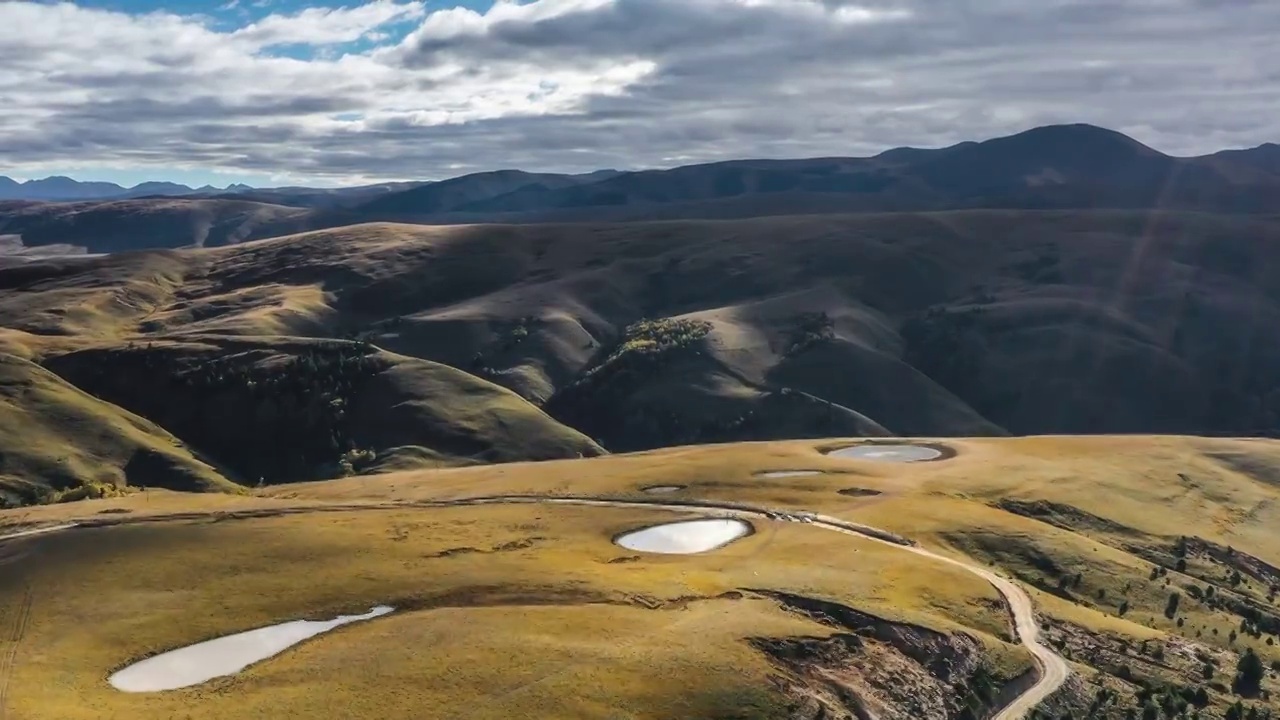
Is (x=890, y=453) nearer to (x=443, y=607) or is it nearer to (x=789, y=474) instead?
(x=789, y=474)

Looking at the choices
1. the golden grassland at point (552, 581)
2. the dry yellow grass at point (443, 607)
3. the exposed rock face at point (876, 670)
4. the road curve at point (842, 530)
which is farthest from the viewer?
the road curve at point (842, 530)

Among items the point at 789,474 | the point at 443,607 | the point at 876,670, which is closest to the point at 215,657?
the point at 443,607

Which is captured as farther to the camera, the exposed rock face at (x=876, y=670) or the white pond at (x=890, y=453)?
the white pond at (x=890, y=453)

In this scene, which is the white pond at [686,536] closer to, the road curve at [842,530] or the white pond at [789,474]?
the road curve at [842,530]

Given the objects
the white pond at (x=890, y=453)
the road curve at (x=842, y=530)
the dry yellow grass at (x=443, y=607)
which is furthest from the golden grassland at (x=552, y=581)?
the white pond at (x=890, y=453)

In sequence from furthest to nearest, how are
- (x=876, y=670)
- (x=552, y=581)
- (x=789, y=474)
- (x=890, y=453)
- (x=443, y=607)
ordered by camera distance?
(x=890, y=453)
(x=789, y=474)
(x=552, y=581)
(x=443, y=607)
(x=876, y=670)

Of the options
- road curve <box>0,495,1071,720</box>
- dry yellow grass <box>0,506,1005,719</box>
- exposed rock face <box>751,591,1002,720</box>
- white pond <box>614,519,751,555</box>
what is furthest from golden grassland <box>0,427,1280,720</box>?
white pond <box>614,519,751,555</box>

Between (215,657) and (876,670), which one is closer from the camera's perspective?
(215,657)
